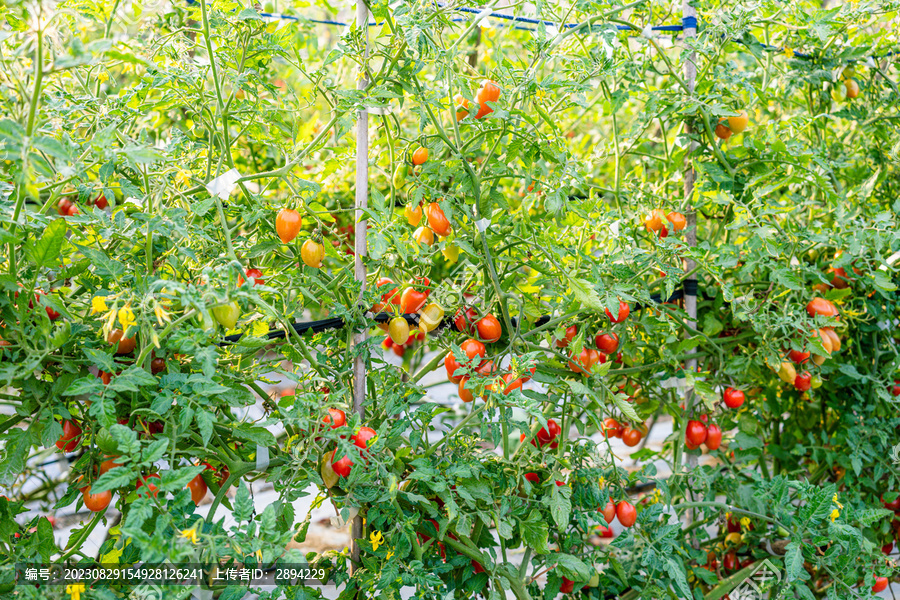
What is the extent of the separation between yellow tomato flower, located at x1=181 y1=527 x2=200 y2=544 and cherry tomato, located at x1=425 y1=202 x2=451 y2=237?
0.69 meters

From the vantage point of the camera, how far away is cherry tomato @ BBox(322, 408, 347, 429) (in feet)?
3.91

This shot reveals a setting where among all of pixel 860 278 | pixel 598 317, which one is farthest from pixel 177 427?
pixel 860 278

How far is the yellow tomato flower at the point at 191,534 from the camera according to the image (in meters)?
0.91

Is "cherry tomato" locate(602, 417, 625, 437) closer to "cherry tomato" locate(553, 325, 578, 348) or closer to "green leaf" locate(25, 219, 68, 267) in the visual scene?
"cherry tomato" locate(553, 325, 578, 348)

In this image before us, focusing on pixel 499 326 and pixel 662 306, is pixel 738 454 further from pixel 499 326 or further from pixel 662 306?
pixel 499 326

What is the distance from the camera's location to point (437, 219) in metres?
1.26

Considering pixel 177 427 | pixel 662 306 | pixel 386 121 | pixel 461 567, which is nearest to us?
pixel 177 427

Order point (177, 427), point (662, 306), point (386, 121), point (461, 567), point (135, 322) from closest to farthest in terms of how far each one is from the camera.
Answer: point (135, 322), point (177, 427), point (386, 121), point (461, 567), point (662, 306)

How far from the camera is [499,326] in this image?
133cm

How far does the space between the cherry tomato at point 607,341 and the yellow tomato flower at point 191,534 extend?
0.94 metres

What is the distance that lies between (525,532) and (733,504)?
70 cm

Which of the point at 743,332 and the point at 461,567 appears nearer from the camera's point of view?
the point at 461,567

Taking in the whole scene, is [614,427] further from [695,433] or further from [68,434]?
[68,434]

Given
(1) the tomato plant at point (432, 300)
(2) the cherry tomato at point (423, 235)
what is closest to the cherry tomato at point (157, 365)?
(1) the tomato plant at point (432, 300)
